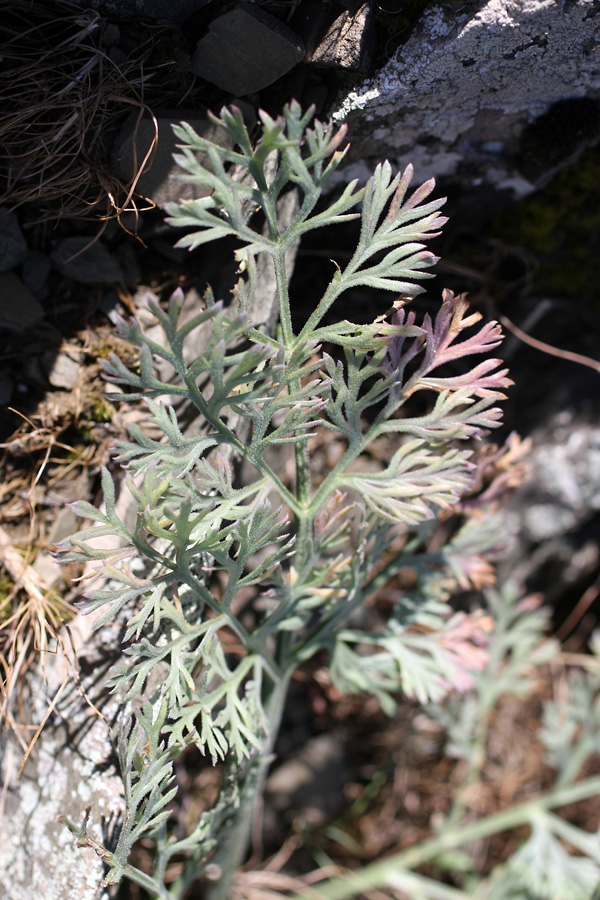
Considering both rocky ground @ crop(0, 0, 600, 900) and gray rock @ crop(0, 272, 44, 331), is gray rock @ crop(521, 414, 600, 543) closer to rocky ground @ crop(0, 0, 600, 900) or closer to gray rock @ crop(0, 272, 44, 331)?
rocky ground @ crop(0, 0, 600, 900)

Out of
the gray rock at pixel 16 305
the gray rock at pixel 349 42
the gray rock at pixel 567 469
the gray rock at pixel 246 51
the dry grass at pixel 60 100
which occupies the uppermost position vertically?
the gray rock at pixel 349 42

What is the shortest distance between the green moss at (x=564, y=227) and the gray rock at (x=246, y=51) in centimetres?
99

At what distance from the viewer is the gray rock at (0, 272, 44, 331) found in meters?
1.77

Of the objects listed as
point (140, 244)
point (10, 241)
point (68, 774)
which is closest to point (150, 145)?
point (140, 244)

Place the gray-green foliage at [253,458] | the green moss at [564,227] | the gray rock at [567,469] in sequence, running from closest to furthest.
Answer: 1. the gray-green foliage at [253,458]
2. the green moss at [564,227]
3. the gray rock at [567,469]

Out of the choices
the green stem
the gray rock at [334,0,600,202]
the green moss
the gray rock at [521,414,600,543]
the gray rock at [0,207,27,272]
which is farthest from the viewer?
the gray rock at [521,414,600,543]

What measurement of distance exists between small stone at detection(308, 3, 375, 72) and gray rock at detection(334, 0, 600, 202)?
69 mm

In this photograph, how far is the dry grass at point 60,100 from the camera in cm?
153

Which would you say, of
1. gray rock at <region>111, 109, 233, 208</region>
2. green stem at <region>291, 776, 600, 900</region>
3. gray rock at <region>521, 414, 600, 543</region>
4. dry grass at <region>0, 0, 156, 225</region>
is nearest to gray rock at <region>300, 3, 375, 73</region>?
gray rock at <region>111, 109, 233, 208</region>

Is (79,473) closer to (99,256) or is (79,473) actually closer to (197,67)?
(99,256)

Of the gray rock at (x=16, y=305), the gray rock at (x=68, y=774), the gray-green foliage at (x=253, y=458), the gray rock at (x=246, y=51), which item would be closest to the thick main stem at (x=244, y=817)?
the gray-green foliage at (x=253, y=458)

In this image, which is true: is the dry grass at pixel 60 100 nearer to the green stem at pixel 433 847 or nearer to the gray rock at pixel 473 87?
the gray rock at pixel 473 87

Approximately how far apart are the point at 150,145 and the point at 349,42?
55cm

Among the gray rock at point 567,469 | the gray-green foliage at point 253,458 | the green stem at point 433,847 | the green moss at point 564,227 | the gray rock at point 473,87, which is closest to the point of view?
the gray-green foliage at point 253,458
